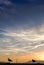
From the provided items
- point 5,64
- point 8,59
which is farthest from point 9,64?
point 8,59

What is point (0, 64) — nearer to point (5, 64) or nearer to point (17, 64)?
point (5, 64)

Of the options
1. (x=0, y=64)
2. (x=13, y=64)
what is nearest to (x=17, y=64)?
(x=13, y=64)

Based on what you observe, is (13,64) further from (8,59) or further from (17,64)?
(8,59)

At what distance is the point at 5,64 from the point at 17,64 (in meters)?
3.25

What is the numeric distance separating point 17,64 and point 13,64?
3.97 feet

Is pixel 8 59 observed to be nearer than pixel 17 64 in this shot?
No

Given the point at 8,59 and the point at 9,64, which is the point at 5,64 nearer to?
the point at 9,64

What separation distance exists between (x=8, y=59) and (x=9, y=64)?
599 cm

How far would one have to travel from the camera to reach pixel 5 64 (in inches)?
1629

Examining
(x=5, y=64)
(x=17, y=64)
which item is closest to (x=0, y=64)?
(x=5, y=64)

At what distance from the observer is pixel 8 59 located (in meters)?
47.4

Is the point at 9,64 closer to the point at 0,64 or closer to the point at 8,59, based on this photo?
the point at 0,64

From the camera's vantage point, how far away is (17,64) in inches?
1668

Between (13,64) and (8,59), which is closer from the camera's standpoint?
Result: (13,64)
